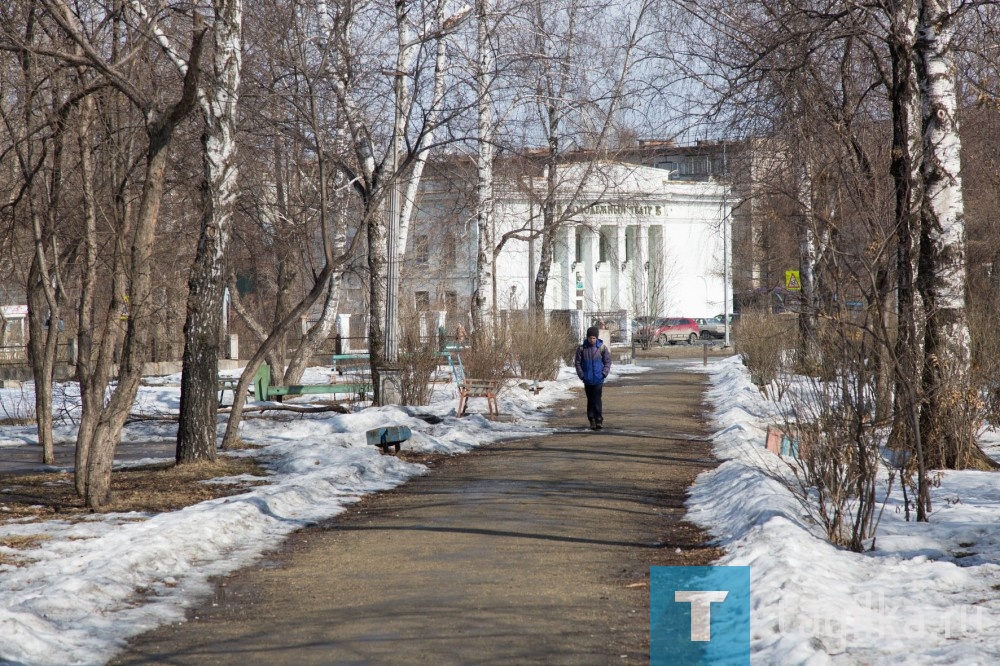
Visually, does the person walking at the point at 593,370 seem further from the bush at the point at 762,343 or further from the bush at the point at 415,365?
the bush at the point at 762,343

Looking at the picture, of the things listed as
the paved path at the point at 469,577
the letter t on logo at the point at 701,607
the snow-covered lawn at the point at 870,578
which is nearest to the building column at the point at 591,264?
the paved path at the point at 469,577

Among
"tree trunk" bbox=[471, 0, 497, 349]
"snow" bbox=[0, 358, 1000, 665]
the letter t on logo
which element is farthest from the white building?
the letter t on logo

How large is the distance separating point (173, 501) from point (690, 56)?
909 centimetres

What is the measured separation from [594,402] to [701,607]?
9.99 meters

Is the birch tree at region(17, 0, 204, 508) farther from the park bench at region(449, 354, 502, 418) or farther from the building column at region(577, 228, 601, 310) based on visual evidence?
the building column at region(577, 228, 601, 310)

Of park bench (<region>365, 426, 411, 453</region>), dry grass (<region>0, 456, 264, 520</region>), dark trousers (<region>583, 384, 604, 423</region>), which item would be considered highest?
dark trousers (<region>583, 384, 604, 423</region>)

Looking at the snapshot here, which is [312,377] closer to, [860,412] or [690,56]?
[690,56]

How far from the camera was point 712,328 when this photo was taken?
2889 inches

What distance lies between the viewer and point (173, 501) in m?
10.6

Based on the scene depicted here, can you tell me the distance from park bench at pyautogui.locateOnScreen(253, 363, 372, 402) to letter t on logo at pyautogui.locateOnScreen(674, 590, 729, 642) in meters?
14.9

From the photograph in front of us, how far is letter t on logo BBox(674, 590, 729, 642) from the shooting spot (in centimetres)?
590

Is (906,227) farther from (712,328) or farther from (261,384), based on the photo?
(712,328)
